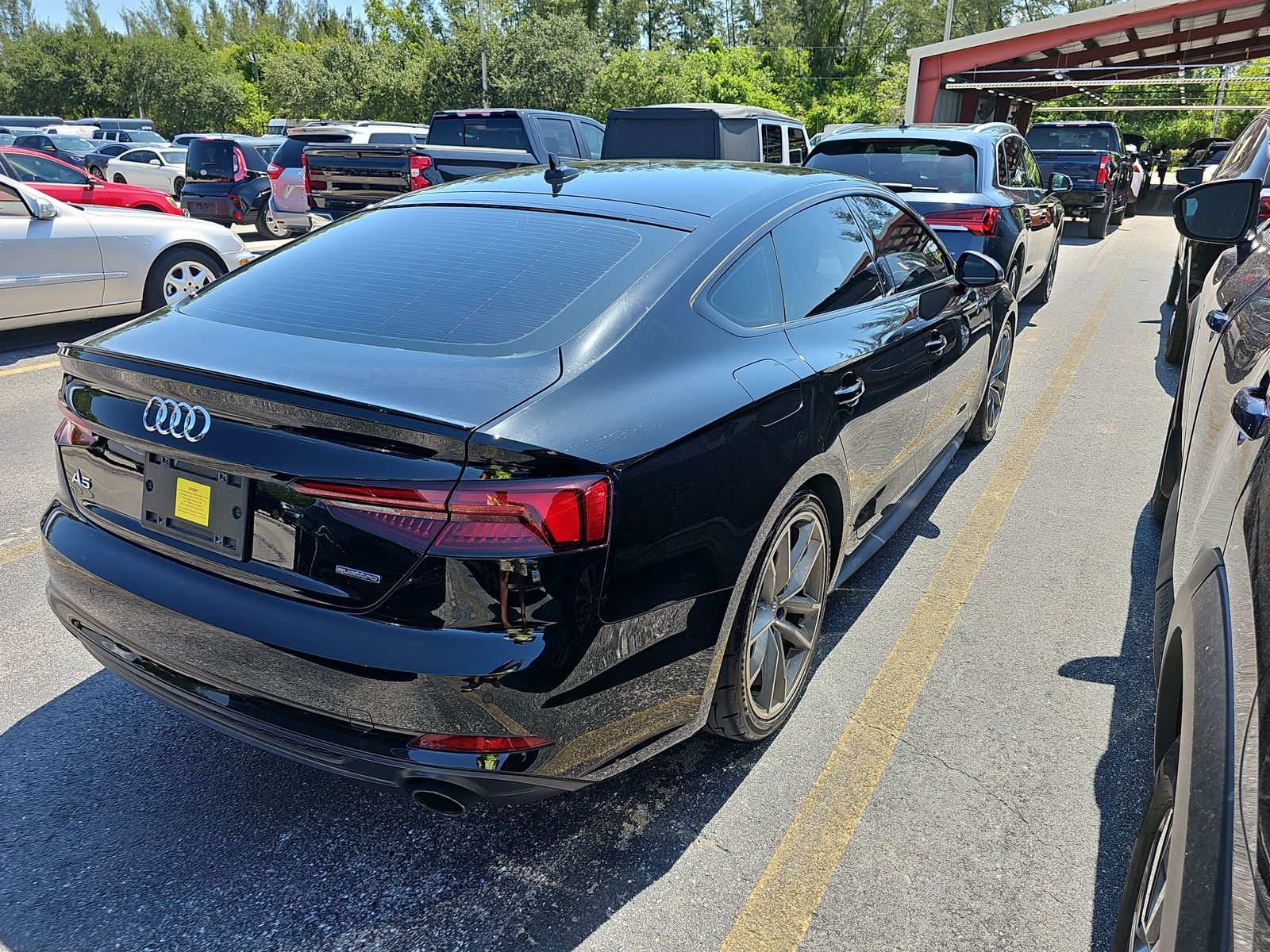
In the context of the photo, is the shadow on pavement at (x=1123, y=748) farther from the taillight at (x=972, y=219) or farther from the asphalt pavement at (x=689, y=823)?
the taillight at (x=972, y=219)

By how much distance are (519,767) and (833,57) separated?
65795mm

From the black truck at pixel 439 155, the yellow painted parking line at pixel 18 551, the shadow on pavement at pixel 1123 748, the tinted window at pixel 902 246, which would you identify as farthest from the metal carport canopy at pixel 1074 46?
the yellow painted parking line at pixel 18 551

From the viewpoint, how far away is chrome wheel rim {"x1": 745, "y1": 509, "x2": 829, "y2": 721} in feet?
9.08

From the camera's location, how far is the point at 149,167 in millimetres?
20750

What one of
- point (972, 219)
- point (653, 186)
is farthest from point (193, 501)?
point (972, 219)

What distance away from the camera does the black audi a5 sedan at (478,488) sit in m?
1.99

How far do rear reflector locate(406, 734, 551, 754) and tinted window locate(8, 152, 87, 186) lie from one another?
13.6m

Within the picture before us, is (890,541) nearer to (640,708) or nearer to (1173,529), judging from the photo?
(1173,529)

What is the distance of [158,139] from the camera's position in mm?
34250

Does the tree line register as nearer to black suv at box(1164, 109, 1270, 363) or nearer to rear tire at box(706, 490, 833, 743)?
black suv at box(1164, 109, 1270, 363)

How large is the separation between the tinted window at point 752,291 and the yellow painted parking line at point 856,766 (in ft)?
4.45

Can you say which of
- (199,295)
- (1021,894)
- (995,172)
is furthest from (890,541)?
(995,172)

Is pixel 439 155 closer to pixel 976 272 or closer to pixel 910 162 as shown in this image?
pixel 910 162

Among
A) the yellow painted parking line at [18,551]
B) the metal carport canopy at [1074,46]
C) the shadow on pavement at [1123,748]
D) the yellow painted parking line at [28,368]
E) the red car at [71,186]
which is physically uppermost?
the metal carport canopy at [1074,46]
